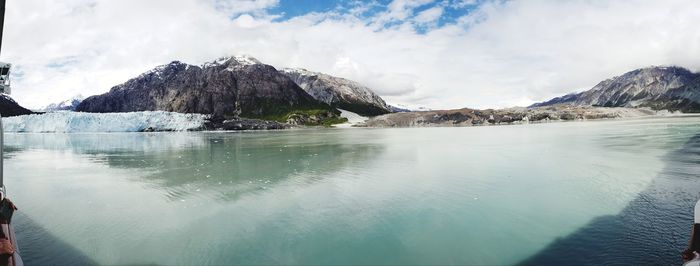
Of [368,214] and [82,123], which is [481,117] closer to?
[82,123]

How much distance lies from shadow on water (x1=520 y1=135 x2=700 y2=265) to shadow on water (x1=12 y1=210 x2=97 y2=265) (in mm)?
10608

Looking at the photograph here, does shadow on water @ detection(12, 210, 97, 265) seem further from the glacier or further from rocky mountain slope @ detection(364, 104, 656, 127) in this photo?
rocky mountain slope @ detection(364, 104, 656, 127)

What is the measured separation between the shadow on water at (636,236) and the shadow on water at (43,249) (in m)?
10.6

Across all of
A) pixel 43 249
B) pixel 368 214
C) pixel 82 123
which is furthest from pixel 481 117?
pixel 43 249

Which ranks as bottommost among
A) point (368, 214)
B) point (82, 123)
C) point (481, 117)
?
point (368, 214)

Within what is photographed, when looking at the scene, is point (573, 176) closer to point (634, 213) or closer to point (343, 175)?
point (634, 213)

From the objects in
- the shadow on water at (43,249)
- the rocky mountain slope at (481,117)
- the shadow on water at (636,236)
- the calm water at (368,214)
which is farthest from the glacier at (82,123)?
the shadow on water at (636,236)

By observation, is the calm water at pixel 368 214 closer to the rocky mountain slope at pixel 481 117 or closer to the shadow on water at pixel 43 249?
the shadow on water at pixel 43 249

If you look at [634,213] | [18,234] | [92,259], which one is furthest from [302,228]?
[634,213]

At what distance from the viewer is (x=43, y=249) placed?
405 inches

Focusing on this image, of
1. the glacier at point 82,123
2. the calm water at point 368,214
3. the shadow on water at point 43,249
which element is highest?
the glacier at point 82,123

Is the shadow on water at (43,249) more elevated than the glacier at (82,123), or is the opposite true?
the glacier at (82,123)

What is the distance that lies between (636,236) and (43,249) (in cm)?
1529

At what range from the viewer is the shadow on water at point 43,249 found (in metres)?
9.35
